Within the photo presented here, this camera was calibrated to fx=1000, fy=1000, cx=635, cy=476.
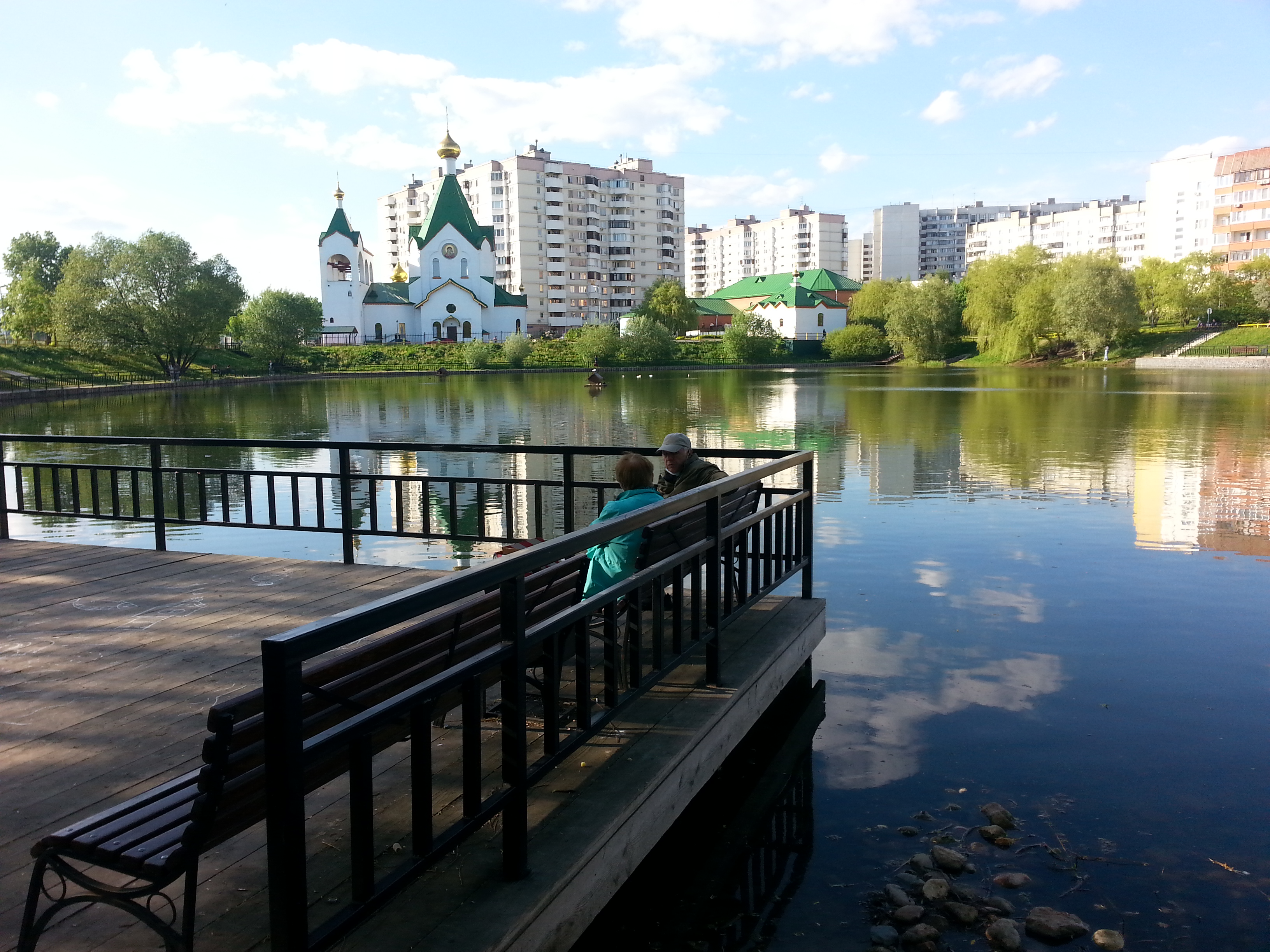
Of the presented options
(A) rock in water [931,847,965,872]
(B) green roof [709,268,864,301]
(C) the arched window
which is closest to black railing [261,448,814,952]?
(A) rock in water [931,847,965,872]

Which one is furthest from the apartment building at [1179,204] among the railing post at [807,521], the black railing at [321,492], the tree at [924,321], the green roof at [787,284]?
the railing post at [807,521]

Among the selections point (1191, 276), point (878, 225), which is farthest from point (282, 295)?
point (878, 225)

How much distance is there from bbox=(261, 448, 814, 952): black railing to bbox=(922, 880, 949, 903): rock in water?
1.35 meters

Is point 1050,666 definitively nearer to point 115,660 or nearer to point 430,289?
point 115,660

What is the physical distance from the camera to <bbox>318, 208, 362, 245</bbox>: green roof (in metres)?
106

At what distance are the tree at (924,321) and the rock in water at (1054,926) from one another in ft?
280

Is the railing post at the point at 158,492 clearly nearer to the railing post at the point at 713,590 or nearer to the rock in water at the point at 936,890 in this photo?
the railing post at the point at 713,590

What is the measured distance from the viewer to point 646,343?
3610 inches

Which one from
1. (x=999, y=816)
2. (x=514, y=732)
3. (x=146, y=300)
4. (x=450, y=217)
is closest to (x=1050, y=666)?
(x=999, y=816)

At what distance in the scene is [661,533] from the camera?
13.7 feet

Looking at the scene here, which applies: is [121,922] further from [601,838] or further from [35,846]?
[601,838]

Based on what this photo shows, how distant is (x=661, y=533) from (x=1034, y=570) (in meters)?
7.12

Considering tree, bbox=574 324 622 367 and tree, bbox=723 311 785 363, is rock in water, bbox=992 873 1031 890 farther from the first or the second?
tree, bbox=723 311 785 363

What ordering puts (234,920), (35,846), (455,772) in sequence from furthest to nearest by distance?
1. (455,772)
2. (234,920)
3. (35,846)
